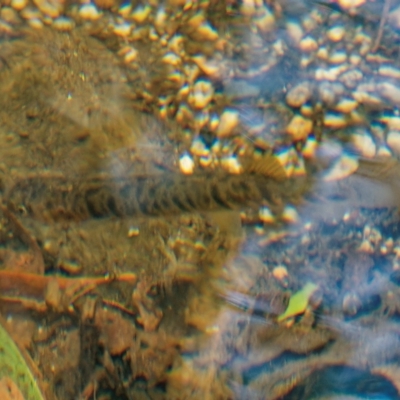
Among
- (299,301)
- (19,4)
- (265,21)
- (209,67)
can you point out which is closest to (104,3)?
(19,4)

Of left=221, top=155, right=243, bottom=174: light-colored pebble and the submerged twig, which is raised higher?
the submerged twig

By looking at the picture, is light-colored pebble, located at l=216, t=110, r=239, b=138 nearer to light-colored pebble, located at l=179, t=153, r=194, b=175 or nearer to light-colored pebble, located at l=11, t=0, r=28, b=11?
light-colored pebble, located at l=179, t=153, r=194, b=175

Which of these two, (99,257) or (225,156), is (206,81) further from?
(99,257)

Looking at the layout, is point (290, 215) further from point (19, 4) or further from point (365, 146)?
point (19, 4)

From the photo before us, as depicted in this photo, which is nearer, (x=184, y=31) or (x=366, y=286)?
(x=366, y=286)

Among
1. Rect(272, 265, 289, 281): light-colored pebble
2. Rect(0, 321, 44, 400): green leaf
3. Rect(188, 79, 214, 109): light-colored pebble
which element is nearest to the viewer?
Rect(0, 321, 44, 400): green leaf

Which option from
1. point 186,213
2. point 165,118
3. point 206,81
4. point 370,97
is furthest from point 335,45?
point 186,213

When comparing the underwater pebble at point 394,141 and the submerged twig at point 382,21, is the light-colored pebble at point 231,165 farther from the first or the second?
the submerged twig at point 382,21

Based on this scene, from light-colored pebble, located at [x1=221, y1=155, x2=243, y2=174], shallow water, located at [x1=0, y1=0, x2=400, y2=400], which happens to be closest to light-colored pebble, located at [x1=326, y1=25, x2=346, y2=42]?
shallow water, located at [x1=0, y1=0, x2=400, y2=400]
